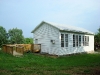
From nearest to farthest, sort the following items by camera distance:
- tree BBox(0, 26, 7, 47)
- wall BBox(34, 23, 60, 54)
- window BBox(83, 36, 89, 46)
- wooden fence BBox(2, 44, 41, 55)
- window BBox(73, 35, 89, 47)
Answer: wooden fence BBox(2, 44, 41, 55)
wall BBox(34, 23, 60, 54)
window BBox(73, 35, 89, 47)
window BBox(83, 36, 89, 46)
tree BBox(0, 26, 7, 47)

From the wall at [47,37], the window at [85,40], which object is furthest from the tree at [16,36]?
the window at [85,40]

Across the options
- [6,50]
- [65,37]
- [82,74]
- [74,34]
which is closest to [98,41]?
[74,34]

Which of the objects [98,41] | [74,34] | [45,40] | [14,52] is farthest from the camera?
[98,41]

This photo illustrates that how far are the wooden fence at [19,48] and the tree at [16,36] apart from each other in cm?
1669

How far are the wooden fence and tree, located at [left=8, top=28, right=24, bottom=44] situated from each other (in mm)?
16690

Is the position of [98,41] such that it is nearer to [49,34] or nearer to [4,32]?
[49,34]

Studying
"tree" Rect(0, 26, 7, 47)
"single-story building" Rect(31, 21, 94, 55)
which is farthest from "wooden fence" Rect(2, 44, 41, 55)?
"tree" Rect(0, 26, 7, 47)

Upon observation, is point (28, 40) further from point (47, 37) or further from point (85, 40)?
point (47, 37)

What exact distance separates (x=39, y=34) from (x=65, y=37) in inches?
158

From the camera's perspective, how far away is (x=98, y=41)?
3306 centimetres

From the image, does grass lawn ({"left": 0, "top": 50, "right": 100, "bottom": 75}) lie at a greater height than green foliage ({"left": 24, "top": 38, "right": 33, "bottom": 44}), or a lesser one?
lesser

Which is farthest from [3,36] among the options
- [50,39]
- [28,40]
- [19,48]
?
[50,39]

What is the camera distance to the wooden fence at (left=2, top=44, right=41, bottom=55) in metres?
18.1

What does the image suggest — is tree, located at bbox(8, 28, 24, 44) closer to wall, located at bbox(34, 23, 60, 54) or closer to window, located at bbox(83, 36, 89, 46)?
wall, located at bbox(34, 23, 60, 54)
